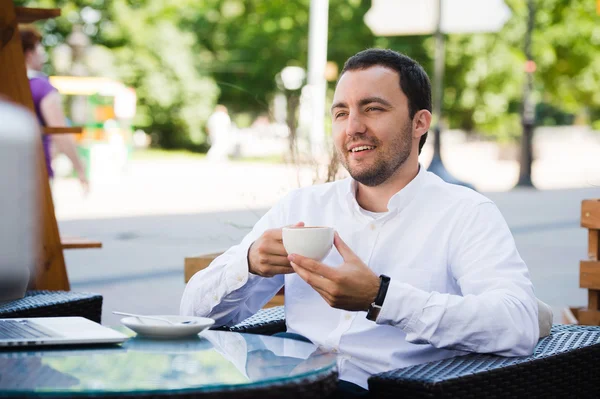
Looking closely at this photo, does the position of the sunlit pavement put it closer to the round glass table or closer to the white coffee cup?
the white coffee cup

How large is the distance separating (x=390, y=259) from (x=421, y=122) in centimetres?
47

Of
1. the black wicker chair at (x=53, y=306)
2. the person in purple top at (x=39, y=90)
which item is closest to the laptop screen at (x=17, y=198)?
the black wicker chair at (x=53, y=306)

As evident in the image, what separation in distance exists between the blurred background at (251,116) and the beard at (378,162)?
2189 millimetres

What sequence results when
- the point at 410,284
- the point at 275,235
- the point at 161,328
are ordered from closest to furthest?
the point at 161,328, the point at 275,235, the point at 410,284

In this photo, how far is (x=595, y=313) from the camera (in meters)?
4.96

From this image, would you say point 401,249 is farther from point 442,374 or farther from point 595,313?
point 595,313

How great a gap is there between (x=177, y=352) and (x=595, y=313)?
11.3 feet

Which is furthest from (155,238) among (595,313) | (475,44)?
(475,44)

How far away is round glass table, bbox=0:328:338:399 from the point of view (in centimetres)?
171

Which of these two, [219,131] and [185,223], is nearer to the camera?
[185,223]

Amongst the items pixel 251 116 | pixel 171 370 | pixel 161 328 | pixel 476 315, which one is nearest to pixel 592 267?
pixel 476 315

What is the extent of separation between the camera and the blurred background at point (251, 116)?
9500mm

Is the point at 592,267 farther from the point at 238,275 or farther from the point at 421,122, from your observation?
the point at 238,275

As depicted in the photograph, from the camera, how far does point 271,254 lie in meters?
2.50
